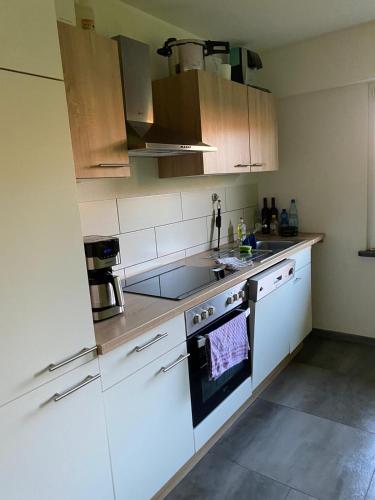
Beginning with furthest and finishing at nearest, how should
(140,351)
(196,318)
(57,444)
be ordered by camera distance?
(196,318), (140,351), (57,444)

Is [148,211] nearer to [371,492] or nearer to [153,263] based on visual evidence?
[153,263]

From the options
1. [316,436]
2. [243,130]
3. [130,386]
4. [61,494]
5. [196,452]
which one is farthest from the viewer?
[243,130]

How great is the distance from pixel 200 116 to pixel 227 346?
4.05 feet

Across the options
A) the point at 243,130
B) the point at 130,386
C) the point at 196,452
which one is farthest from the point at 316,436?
the point at 243,130

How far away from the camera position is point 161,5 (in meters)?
2.07

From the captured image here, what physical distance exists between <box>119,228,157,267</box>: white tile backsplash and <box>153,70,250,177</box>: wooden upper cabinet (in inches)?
15.5

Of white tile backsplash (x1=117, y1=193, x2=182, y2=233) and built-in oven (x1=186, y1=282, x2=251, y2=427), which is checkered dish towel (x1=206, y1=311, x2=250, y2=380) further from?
white tile backsplash (x1=117, y1=193, x2=182, y2=233)

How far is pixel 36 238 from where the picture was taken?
1062 millimetres

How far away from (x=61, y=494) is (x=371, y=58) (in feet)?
9.95

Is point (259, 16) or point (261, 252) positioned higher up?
point (259, 16)

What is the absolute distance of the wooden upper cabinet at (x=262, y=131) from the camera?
2.58 m

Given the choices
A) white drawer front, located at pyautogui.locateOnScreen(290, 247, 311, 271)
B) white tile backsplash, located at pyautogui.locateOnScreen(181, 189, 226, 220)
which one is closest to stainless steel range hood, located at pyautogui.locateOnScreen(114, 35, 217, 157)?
white tile backsplash, located at pyautogui.locateOnScreen(181, 189, 226, 220)

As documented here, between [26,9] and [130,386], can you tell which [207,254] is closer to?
[130,386]

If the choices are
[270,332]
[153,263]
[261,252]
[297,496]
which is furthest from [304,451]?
[153,263]
